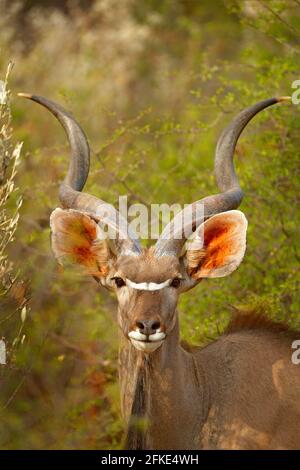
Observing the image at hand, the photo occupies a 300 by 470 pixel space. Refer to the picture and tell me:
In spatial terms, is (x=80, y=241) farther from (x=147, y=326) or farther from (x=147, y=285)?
(x=147, y=326)

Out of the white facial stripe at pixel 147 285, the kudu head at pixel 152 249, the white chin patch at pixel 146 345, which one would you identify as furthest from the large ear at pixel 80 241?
the white chin patch at pixel 146 345

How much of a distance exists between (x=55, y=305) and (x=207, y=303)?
8.03ft

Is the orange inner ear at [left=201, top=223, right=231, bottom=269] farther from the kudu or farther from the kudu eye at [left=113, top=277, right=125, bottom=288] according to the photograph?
the kudu eye at [left=113, top=277, right=125, bottom=288]

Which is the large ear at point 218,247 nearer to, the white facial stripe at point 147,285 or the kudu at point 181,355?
the kudu at point 181,355

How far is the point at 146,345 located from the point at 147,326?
0.42 ft

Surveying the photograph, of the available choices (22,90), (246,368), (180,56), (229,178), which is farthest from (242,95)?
(180,56)

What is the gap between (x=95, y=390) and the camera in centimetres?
960

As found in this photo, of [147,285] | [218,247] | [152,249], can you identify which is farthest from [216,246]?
[147,285]

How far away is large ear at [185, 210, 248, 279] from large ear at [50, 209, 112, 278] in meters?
0.51

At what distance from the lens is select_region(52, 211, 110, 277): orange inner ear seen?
20.1 ft

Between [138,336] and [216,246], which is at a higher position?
[216,246]

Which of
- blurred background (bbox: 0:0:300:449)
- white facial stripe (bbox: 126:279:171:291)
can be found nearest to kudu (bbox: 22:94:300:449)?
white facial stripe (bbox: 126:279:171:291)

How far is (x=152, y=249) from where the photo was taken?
6.02 metres
